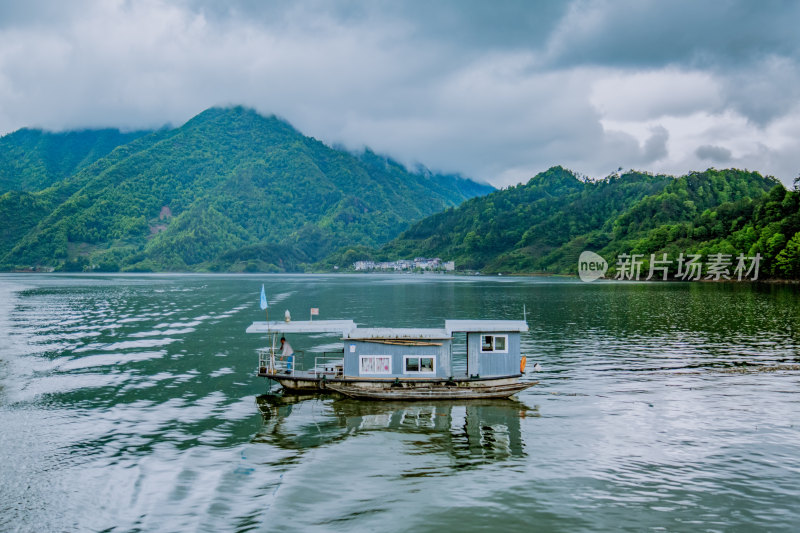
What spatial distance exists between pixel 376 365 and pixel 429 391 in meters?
4.15

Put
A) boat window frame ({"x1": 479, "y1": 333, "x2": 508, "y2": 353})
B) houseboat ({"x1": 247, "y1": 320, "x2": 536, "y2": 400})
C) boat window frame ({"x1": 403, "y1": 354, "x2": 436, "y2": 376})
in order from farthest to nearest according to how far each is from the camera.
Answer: boat window frame ({"x1": 479, "y1": 333, "x2": 508, "y2": 353}) < boat window frame ({"x1": 403, "y1": 354, "x2": 436, "y2": 376}) < houseboat ({"x1": 247, "y1": 320, "x2": 536, "y2": 400})

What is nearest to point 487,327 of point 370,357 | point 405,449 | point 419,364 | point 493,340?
point 493,340

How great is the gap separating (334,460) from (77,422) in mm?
18205

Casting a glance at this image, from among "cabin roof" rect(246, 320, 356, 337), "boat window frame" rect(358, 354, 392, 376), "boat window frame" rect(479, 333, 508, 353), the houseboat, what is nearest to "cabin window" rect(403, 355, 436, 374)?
the houseboat

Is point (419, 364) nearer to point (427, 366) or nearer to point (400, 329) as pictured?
point (427, 366)

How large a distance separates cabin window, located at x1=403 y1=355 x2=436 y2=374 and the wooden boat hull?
1280 millimetres

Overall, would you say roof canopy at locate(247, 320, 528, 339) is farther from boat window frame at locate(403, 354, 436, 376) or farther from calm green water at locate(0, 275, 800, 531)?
calm green water at locate(0, 275, 800, 531)

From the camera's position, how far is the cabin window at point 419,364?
3762cm

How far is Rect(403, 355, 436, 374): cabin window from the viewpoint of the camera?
1481 inches

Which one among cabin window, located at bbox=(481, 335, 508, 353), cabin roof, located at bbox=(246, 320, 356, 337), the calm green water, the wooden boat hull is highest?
cabin roof, located at bbox=(246, 320, 356, 337)

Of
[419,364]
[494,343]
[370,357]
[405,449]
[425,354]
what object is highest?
[494,343]

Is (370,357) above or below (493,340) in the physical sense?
below

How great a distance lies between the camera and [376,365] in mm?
37781

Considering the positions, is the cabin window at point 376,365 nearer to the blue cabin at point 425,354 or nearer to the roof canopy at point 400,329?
the blue cabin at point 425,354
